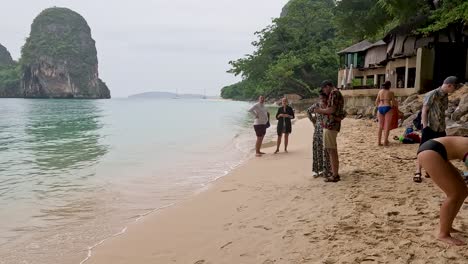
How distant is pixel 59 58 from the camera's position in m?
129

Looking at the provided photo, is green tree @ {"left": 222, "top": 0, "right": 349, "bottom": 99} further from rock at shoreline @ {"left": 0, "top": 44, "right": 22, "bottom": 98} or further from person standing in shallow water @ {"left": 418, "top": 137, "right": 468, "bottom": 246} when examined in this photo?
rock at shoreline @ {"left": 0, "top": 44, "right": 22, "bottom": 98}

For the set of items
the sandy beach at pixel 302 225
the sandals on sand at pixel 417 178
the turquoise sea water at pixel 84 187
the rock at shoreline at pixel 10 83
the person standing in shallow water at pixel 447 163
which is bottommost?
the turquoise sea water at pixel 84 187

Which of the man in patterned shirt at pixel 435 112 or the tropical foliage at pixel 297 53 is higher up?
the tropical foliage at pixel 297 53

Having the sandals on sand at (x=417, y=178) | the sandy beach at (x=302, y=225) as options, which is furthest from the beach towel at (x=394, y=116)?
the sandals on sand at (x=417, y=178)

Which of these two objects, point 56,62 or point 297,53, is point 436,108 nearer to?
point 297,53

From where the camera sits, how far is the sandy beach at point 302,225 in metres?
3.52

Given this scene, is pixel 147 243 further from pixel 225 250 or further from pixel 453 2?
pixel 453 2

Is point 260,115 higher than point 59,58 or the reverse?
the reverse

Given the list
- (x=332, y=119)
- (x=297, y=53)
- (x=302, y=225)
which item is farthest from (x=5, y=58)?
(x=302, y=225)

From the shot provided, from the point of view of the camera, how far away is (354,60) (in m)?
34.9

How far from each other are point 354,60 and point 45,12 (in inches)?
5338

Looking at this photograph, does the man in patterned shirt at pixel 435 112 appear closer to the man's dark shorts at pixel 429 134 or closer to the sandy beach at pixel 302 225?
the man's dark shorts at pixel 429 134

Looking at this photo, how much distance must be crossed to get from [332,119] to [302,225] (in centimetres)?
248

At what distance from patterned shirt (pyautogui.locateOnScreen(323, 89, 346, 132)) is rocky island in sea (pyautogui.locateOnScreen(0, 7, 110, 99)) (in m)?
137
